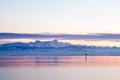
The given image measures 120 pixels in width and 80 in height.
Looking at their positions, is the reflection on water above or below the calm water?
below

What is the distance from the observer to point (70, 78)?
45.5 ft

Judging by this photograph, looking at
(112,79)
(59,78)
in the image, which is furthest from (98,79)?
(59,78)

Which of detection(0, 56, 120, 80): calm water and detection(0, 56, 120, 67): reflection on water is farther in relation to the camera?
detection(0, 56, 120, 67): reflection on water

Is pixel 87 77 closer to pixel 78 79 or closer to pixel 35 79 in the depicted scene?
pixel 78 79

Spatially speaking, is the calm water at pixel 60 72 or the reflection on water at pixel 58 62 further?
the reflection on water at pixel 58 62

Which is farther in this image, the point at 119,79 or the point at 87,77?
the point at 87,77

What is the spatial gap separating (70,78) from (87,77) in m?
0.85

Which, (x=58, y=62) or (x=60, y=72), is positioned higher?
(x=60, y=72)

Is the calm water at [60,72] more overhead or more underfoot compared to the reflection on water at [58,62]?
more overhead

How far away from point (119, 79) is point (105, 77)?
1087mm

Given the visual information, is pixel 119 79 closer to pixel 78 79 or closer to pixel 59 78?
pixel 78 79

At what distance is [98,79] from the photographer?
1370 cm

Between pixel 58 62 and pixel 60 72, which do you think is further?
pixel 58 62

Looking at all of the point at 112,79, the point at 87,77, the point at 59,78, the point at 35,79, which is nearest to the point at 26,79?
the point at 35,79
